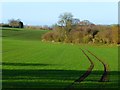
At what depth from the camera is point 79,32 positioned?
4508 inches

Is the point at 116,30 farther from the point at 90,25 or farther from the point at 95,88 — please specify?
the point at 95,88

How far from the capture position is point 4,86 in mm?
16531

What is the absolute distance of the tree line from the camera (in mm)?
106625

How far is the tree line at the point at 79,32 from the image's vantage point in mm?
106625

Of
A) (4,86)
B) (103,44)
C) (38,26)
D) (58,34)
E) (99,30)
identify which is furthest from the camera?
(38,26)

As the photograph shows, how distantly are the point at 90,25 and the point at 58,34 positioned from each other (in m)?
13.9

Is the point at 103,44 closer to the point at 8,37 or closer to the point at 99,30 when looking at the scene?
the point at 99,30

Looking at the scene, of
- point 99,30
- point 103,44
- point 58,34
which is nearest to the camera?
point 103,44

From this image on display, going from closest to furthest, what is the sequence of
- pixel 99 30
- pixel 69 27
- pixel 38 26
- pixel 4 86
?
pixel 4 86, pixel 99 30, pixel 69 27, pixel 38 26

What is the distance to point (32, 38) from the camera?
125 m

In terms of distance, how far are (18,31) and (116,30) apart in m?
45.9

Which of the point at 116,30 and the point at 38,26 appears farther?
the point at 38,26

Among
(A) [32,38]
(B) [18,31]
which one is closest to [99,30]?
(A) [32,38]

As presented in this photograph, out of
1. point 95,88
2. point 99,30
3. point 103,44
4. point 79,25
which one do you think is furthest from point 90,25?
point 95,88
